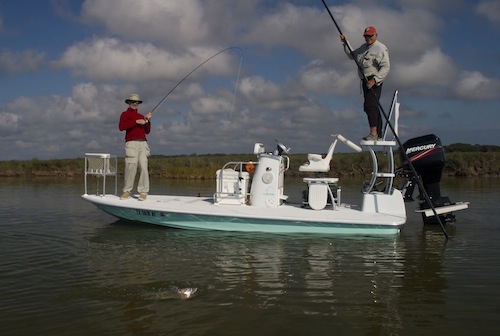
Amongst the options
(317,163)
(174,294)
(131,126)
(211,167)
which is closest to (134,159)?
(131,126)

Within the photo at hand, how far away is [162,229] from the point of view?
994cm

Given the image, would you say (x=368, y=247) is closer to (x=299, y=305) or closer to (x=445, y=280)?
(x=445, y=280)

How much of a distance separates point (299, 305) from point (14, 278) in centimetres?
372

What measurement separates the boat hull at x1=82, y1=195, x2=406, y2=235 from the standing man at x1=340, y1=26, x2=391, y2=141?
1.71 meters

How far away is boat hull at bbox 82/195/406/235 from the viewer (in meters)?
8.86

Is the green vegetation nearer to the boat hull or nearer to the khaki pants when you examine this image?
the khaki pants

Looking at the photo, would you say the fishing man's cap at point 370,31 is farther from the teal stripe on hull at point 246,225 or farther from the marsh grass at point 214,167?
the marsh grass at point 214,167

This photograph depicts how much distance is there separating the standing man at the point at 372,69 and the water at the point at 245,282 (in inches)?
93.2

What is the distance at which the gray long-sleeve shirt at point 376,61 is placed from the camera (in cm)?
917

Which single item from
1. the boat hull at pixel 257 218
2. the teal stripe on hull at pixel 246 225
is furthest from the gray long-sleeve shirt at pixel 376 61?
the teal stripe on hull at pixel 246 225

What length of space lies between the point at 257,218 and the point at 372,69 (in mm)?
3596

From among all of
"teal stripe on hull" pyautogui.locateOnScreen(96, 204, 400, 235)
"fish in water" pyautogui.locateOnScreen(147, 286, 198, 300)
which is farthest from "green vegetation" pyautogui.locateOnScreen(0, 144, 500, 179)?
"fish in water" pyautogui.locateOnScreen(147, 286, 198, 300)

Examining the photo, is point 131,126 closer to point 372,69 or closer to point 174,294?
point 372,69

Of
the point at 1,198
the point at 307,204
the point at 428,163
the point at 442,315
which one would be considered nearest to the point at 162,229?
the point at 307,204
